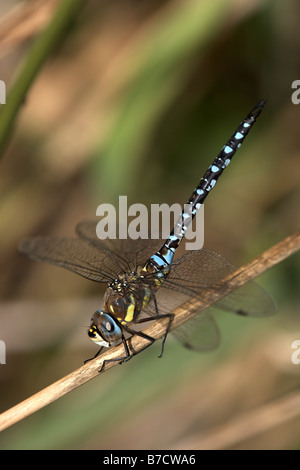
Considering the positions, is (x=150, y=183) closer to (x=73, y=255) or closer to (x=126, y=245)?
(x=126, y=245)

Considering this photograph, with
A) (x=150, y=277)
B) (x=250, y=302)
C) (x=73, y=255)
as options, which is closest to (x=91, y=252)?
(x=73, y=255)

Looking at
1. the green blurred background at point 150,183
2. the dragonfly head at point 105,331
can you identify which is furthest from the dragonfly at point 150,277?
the green blurred background at point 150,183

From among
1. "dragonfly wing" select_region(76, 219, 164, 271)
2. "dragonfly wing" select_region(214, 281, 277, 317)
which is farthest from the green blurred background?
"dragonfly wing" select_region(214, 281, 277, 317)

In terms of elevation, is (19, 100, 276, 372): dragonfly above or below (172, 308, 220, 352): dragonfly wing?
above

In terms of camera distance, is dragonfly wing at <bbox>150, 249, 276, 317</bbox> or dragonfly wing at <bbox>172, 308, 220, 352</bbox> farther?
dragonfly wing at <bbox>172, 308, 220, 352</bbox>

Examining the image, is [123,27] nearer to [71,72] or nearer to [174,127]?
[71,72]

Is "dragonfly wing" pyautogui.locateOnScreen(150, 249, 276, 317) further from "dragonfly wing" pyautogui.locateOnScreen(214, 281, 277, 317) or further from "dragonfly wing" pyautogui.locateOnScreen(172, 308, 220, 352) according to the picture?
"dragonfly wing" pyautogui.locateOnScreen(172, 308, 220, 352)
